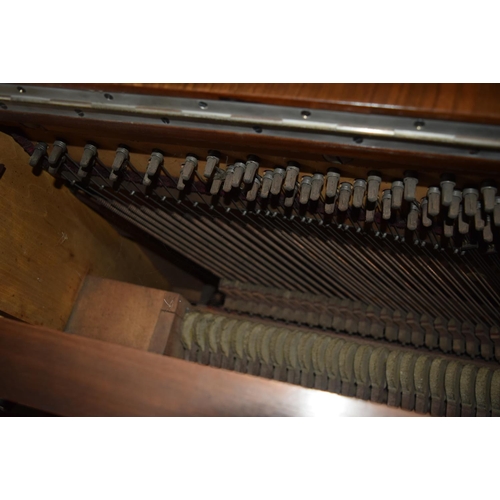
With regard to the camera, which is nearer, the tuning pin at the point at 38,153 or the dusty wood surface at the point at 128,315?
the tuning pin at the point at 38,153

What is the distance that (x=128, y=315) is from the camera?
238cm

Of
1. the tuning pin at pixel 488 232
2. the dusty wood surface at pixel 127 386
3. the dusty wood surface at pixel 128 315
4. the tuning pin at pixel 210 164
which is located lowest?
the dusty wood surface at pixel 127 386

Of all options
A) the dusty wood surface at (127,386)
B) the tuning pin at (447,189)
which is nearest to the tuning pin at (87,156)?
the dusty wood surface at (127,386)

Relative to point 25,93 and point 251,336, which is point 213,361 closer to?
point 251,336

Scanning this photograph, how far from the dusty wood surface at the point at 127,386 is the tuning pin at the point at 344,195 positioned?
62 centimetres

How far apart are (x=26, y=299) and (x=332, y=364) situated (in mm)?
1449

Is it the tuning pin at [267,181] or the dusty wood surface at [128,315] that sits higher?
the tuning pin at [267,181]

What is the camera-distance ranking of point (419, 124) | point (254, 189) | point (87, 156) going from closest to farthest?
point (419, 124), point (254, 189), point (87, 156)

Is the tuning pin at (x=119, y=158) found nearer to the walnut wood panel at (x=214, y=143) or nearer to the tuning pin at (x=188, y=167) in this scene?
the walnut wood panel at (x=214, y=143)

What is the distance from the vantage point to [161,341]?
232cm

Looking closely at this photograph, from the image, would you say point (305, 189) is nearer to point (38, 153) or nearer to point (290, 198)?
point (290, 198)

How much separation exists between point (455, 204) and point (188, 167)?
0.92 m

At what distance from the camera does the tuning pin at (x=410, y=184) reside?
60.3 inches

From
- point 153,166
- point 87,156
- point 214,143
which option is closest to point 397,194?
point 214,143
